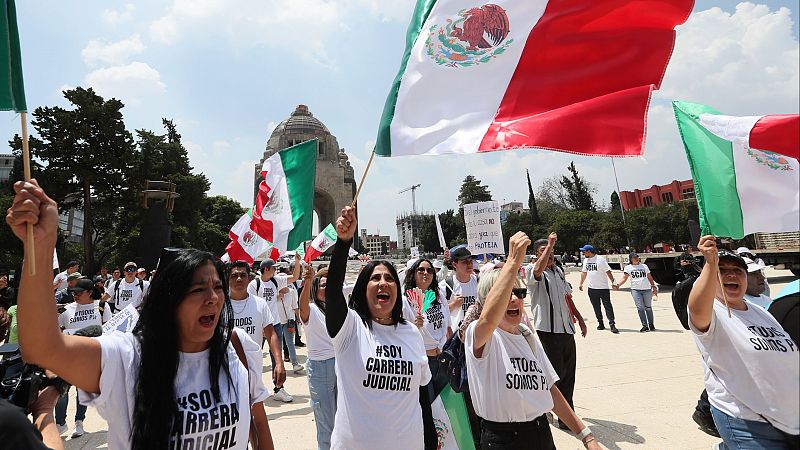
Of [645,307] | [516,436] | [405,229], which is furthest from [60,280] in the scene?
[405,229]

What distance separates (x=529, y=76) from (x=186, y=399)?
258 centimetres

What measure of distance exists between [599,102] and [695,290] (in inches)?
45.2

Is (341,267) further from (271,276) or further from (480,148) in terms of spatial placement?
(271,276)

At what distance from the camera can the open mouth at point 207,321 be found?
1.88 meters

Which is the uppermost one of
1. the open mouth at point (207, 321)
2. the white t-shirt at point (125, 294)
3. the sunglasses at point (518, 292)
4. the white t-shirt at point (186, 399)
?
the white t-shirt at point (125, 294)

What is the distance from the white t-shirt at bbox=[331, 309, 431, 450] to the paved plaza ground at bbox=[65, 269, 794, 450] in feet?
7.98

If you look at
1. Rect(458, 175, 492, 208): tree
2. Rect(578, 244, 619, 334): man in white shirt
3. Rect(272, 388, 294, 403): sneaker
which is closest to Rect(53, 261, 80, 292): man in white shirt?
Rect(272, 388, 294, 403): sneaker

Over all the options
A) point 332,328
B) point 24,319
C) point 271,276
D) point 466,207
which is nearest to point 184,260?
point 24,319

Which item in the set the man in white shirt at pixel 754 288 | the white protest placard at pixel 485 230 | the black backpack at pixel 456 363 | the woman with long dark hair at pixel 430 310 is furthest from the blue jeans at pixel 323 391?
the white protest placard at pixel 485 230

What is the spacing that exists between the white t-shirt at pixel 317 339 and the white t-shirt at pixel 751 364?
2.83 metres

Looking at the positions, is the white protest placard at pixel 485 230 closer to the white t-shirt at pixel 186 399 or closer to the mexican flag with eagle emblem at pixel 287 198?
the mexican flag with eagle emblem at pixel 287 198

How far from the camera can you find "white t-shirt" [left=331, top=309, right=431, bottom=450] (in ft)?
7.48

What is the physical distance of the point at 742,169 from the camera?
2.32 metres

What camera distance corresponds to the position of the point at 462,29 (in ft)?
9.18
